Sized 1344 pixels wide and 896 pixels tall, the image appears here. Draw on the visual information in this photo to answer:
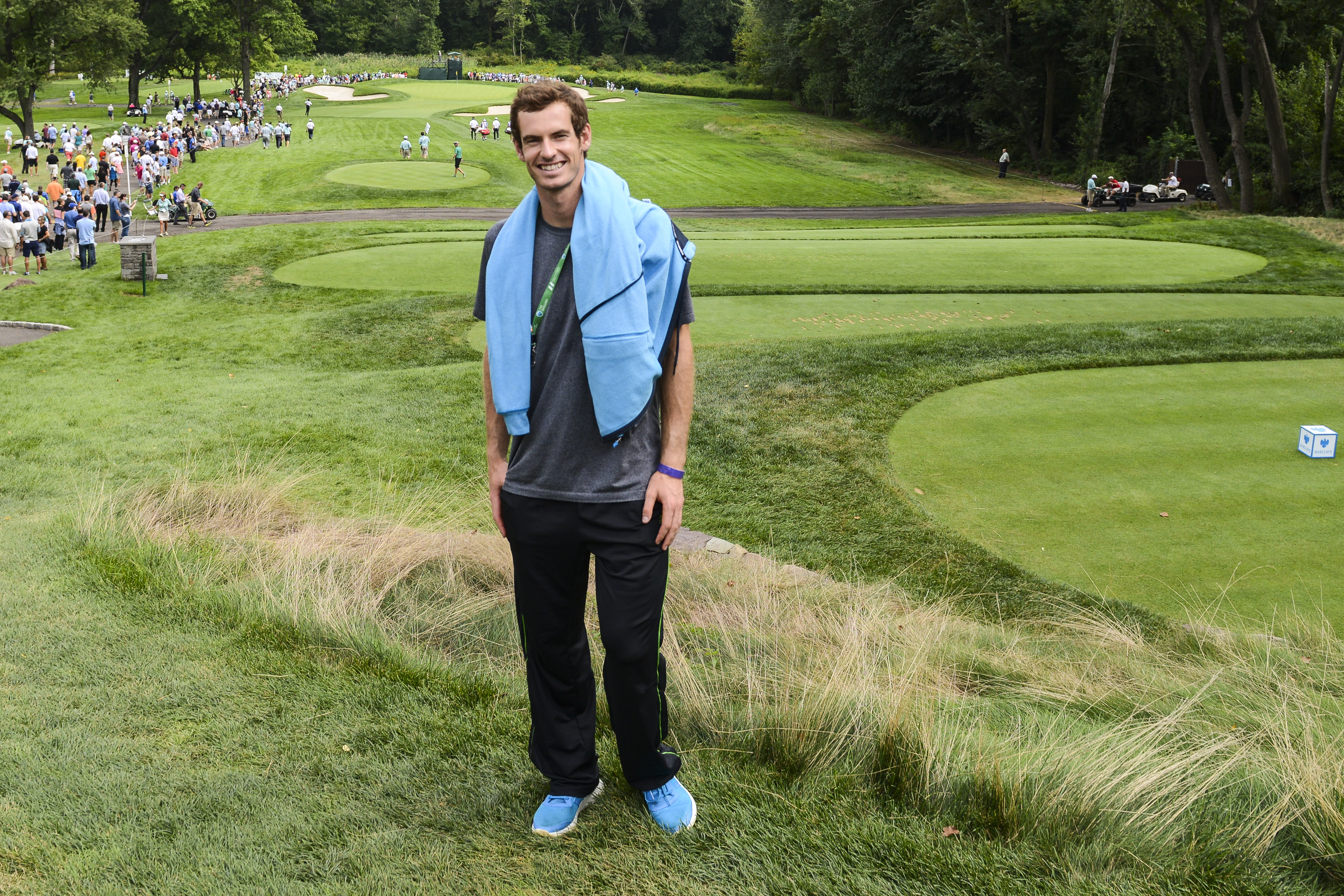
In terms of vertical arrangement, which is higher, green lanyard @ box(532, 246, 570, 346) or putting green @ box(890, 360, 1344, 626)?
green lanyard @ box(532, 246, 570, 346)

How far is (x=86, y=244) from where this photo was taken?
21469 mm

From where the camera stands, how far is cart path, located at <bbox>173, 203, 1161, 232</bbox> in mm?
31141

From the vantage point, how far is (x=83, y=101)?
67.7m

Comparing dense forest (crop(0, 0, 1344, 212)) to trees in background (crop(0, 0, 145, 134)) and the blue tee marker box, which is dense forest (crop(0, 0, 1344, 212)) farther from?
the blue tee marker box

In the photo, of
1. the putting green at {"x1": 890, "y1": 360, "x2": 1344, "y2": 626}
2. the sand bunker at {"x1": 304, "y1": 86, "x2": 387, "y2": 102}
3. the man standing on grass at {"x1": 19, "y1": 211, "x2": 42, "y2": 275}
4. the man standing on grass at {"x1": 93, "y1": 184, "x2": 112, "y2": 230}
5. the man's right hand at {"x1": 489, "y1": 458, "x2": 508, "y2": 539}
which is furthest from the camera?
the sand bunker at {"x1": 304, "y1": 86, "x2": 387, "y2": 102}

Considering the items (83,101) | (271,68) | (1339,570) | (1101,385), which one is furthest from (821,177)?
(271,68)

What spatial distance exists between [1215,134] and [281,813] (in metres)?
49.0

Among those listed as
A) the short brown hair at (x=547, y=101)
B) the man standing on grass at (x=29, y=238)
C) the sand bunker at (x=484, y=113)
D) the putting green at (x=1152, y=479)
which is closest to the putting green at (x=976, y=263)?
the putting green at (x=1152, y=479)

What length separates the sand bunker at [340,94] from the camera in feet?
213

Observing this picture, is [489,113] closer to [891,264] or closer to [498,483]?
[891,264]

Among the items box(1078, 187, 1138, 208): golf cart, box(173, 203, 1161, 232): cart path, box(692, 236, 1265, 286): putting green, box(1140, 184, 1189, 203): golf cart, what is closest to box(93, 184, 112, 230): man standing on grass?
box(173, 203, 1161, 232): cart path

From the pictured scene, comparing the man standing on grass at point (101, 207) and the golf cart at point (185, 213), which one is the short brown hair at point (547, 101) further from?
the golf cart at point (185, 213)

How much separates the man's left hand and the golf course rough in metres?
12.5

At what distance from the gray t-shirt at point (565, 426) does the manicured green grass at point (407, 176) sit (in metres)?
35.2
